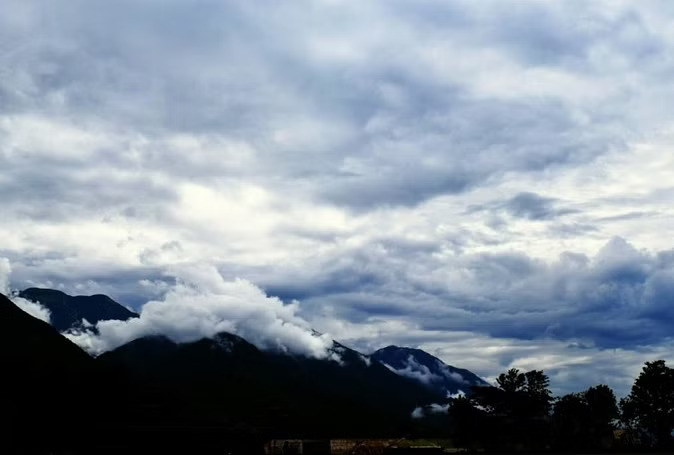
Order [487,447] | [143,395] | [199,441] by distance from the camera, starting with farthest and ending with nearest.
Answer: [487,447], [143,395], [199,441]

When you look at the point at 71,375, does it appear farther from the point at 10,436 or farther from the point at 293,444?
the point at 293,444

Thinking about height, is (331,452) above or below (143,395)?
below

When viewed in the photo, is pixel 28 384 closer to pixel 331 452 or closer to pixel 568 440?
pixel 331 452

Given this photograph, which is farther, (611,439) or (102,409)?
(611,439)

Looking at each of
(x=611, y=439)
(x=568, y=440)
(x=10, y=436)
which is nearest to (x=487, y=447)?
(x=568, y=440)

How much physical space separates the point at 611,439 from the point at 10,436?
6356 inches

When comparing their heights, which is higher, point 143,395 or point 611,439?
point 143,395

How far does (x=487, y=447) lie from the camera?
633 ft

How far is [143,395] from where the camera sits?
17838 centimetres

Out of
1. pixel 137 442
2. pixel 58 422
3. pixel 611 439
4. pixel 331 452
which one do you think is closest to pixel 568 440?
pixel 611 439

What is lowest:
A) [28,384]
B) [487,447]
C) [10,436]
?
[487,447]

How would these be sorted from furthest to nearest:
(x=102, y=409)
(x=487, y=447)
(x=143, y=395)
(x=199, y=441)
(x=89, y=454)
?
(x=487, y=447)
(x=143, y=395)
(x=102, y=409)
(x=199, y=441)
(x=89, y=454)

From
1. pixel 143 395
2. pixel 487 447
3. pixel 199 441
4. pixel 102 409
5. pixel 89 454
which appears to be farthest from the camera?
pixel 487 447

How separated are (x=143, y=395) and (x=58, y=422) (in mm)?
27226
